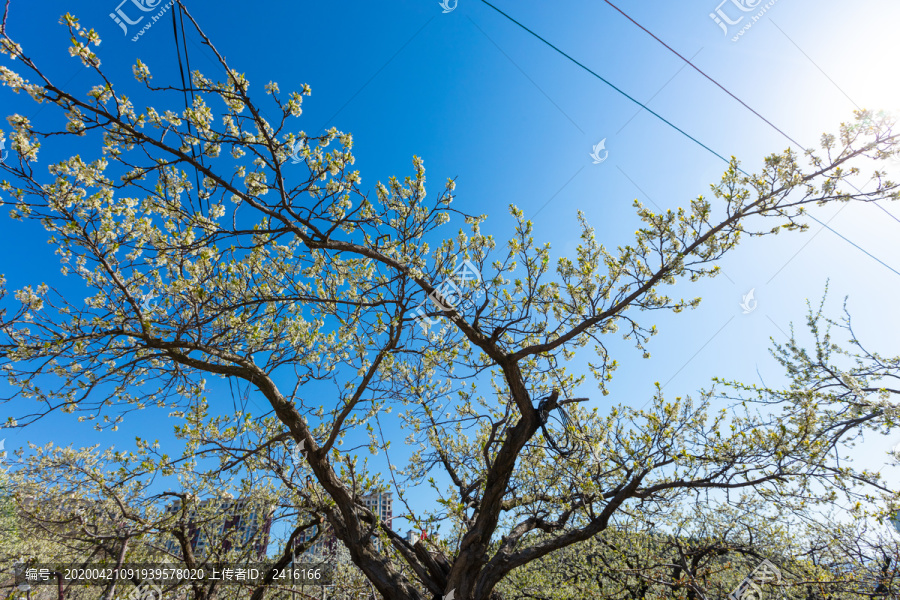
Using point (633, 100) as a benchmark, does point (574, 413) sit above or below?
below

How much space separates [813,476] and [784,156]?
322 cm

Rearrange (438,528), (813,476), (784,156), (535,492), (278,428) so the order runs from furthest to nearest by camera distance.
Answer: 1. (535,492)
2. (278,428)
3. (438,528)
4. (813,476)
5. (784,156)

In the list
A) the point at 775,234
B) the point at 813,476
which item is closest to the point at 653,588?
the point at 813,476

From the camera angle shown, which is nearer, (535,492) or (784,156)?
(784,156)

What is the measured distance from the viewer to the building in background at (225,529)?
4.67 meters

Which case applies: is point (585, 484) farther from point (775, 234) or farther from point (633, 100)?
point (633, 100)

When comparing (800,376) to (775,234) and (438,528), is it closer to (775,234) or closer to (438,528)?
(775,234)

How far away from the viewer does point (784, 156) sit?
3.40 m

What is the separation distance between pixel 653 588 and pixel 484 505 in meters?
5.77

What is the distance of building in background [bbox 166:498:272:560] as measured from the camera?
15.3ft

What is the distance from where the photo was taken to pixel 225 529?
669 centimetres

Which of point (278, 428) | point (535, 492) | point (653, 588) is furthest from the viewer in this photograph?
point (653, 588)

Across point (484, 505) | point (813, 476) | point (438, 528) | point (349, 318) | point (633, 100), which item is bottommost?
point (438, 528)

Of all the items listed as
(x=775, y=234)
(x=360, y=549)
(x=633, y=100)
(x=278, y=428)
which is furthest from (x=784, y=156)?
(x=278, y=428)
